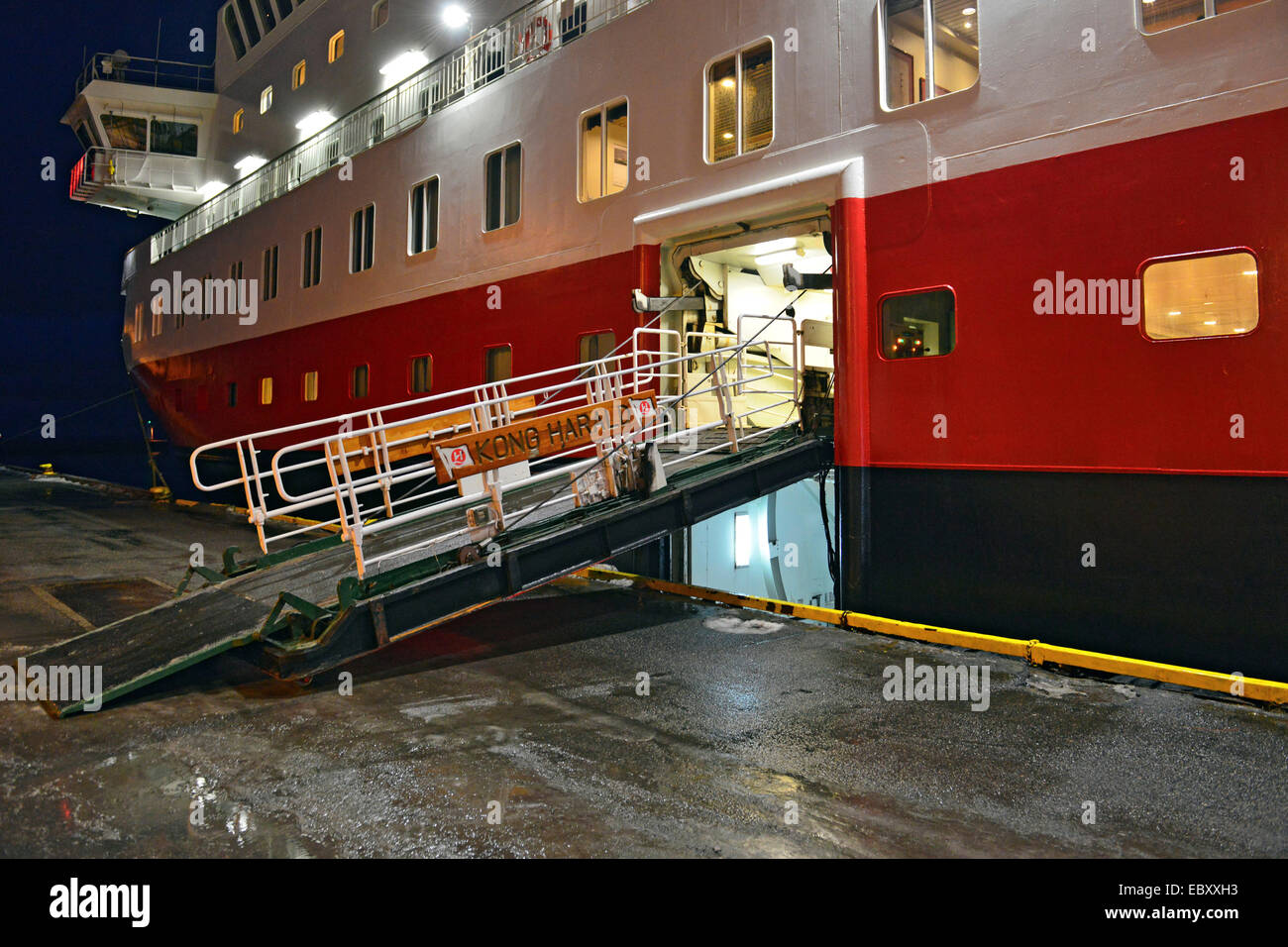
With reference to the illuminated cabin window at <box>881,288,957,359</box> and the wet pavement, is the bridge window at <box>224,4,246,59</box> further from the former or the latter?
the illuminated cabin window at <box>881,288,957,359</box>

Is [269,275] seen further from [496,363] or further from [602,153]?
[602,153]

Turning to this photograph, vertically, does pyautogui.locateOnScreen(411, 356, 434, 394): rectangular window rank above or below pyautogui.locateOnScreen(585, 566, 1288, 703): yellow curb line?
above

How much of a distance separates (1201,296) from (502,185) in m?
8.98

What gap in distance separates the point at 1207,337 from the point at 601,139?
728cm

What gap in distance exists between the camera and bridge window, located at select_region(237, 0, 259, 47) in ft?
70.7


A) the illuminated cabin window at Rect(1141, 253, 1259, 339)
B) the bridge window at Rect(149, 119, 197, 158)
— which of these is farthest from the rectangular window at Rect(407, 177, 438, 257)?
the bridge window at Rect(149, 119, 197, 158)

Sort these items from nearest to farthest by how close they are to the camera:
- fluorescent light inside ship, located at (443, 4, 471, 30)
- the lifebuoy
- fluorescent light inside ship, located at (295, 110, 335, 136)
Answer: the lifebuoy → fluorescent light inside ship, located at (443, 4, 471, 30) → fluorescent light inside ship, located at (295, 110, 335, 136)

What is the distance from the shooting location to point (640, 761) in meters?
4.71

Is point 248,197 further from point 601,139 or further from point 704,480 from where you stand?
point 704,480

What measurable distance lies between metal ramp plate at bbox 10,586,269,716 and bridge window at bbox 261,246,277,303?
43.6 ft

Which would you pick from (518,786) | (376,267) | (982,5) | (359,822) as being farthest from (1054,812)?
(376,267)

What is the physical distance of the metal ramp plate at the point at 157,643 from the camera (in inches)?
222

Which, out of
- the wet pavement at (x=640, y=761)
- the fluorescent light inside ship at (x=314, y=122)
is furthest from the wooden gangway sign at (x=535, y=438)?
the fluorescent light inside ship at (x=314, y=122)

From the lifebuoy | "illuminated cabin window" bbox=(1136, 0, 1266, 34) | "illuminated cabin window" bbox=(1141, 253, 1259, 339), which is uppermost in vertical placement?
the lifebuoy
